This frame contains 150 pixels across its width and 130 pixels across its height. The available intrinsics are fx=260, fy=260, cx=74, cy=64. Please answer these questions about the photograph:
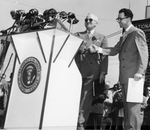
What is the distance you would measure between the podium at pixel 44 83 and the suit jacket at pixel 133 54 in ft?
1.60

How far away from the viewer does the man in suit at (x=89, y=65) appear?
307cm

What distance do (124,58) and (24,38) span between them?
3.57ft

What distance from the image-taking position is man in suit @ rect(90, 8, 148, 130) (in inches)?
99.7

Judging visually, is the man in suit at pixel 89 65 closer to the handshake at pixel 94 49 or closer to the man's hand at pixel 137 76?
the handshake at pixel 94 49

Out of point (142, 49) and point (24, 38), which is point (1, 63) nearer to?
point (24, 38)

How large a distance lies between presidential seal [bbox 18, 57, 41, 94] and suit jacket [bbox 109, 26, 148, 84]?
0.89 metres

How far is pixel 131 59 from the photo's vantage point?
8.91 feet

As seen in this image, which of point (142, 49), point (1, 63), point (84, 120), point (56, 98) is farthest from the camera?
point (1, 63)

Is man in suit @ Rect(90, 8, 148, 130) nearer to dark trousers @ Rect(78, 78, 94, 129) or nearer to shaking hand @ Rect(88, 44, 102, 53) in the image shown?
shaking hand @ Rect(88, 44, 102, 53)

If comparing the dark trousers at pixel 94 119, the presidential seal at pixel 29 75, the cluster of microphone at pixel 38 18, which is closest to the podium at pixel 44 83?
the presidential seal at pixel 29 75

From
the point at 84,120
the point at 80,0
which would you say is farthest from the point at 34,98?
the point at 80,0

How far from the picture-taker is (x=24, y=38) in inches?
110

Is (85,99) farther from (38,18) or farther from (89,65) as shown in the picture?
(38,18)

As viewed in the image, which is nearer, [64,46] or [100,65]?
[64,46]
